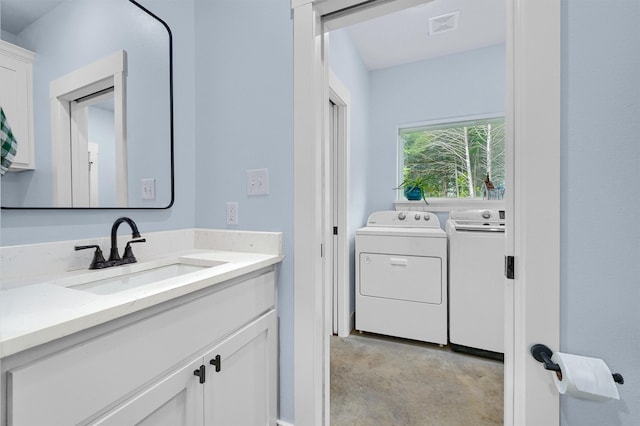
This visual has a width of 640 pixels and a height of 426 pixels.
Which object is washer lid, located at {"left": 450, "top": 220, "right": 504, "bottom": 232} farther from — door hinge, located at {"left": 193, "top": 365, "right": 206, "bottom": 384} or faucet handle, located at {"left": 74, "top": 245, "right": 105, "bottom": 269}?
faucet handle, located at {"left": 74, "top": 245, "right": 105, "bottom": 269}

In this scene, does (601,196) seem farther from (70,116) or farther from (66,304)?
(70,116)

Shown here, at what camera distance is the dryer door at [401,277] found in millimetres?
2236

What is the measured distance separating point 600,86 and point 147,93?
1.70 m

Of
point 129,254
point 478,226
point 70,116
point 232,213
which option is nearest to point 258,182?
point 232,213

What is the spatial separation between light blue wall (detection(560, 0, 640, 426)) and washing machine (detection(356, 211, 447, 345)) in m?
1.37

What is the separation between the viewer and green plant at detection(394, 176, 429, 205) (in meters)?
2.98

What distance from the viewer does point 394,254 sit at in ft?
7.69

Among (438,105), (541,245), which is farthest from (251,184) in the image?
(438,105)

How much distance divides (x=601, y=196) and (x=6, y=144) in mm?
1787

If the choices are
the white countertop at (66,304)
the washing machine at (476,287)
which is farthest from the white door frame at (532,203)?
the washing machine at (476,287)

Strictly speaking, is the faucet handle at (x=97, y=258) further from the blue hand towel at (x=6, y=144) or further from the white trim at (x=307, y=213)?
Result: the white trim at (x=307, y=213)

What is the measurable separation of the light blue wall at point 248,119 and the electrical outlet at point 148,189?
24 centimetres

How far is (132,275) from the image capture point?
3.60 feet

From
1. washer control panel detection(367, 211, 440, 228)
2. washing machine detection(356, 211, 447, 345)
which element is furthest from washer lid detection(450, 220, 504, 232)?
washer control panel detection(367, 211, 440, 228)
